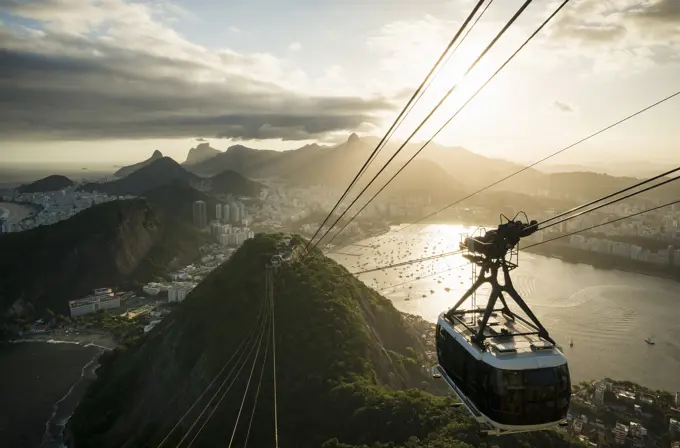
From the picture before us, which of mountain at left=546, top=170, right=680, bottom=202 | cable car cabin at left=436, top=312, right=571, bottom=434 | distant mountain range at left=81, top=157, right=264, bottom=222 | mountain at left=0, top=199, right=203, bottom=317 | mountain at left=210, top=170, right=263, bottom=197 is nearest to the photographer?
cable car cabin at left=436, top=312, right=571, bottom=434

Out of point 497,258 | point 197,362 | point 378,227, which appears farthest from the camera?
point 378,227

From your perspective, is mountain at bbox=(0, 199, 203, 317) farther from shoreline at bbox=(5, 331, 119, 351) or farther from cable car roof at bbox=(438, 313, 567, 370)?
cable car roof at bbox=(438, 313, 567, 370)

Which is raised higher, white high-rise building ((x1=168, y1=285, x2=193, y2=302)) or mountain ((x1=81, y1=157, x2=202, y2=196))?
mountain ((x1=81, y1=157, x2=202, y2=196))

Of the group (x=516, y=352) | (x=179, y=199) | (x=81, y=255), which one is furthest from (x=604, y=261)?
(x=179, y=199)

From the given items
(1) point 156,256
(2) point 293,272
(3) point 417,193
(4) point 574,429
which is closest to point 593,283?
(4) point 574,429

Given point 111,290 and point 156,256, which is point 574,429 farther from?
point 156,256

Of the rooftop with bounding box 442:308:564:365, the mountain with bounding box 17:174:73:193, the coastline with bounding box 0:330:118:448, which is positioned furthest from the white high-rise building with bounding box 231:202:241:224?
the rooftop with bounding box 442:308:564:365
